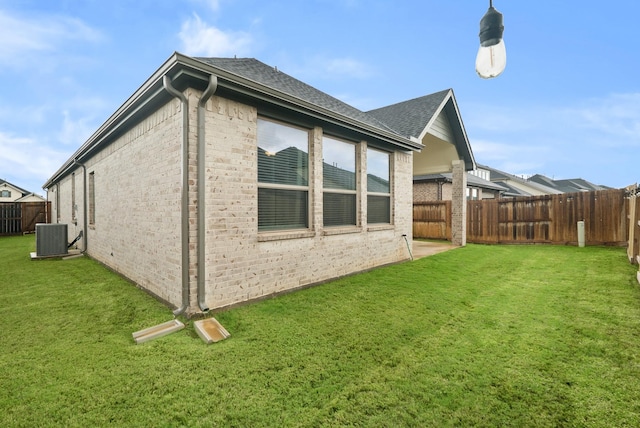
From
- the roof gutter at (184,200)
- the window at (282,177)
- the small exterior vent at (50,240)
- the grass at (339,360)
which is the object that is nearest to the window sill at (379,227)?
the grass at (339,360)

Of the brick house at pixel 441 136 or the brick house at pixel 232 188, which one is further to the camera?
the brick house at pixel 441 136

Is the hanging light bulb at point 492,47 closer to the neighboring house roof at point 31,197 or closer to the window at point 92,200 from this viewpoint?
the window at point 92,200

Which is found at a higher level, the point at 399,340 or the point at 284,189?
the point at 284,189

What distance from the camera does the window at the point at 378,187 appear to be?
7250mm

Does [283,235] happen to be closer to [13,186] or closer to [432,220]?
[432,220]

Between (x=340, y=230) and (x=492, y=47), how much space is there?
4.30 meters

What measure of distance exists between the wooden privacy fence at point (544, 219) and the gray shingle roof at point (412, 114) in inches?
204

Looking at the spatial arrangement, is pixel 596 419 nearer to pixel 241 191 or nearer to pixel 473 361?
pixel 473 361

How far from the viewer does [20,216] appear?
677 inches

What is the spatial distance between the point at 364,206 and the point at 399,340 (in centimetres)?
386

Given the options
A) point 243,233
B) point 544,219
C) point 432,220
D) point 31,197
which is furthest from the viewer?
point 31,197

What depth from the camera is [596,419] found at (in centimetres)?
211

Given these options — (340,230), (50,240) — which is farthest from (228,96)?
(50,240)

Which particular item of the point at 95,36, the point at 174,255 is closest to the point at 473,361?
the point at 174,255
